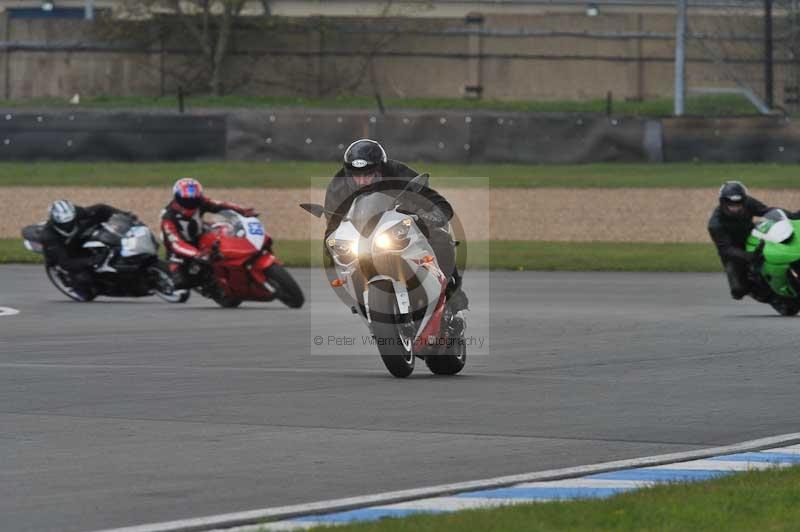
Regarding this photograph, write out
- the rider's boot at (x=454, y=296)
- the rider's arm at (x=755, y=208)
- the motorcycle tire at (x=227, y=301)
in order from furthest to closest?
the motorcycle tire at (x=227, y=301), the rider's arm at (x=755, y=208), the rider's boot at (x=454, y=296)

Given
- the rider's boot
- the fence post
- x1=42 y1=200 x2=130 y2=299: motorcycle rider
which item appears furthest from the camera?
the fence post

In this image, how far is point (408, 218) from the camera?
13.3m

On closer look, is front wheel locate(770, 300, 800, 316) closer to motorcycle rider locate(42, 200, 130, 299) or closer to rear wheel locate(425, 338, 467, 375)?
rear wheel locate(425, 338, 467, 375)

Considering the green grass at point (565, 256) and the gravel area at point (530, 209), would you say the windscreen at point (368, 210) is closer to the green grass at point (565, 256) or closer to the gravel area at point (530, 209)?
the green grass at point (565, 256)

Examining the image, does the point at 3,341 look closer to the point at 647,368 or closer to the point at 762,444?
the point at 647,368

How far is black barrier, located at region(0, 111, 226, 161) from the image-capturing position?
39.8 m

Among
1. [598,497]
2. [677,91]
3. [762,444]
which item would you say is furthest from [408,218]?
[677,91]

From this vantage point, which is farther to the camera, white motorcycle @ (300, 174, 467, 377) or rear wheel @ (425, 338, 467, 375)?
rear wheel @ (425, 338, 467, 375)

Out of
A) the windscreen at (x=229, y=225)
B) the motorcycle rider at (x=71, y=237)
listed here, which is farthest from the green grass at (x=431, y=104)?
the windscreen at (x=229, y=225)

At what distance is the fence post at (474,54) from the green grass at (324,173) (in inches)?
427

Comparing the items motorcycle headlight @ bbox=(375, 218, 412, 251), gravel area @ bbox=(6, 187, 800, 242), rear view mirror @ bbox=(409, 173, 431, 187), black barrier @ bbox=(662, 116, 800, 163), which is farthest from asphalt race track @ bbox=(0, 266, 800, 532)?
black barrier @ bbox=(662, 116, 800, 163)

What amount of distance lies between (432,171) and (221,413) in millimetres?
28523

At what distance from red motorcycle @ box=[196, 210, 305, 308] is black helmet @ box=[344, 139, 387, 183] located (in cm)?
811

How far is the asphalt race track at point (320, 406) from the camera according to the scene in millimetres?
8547
